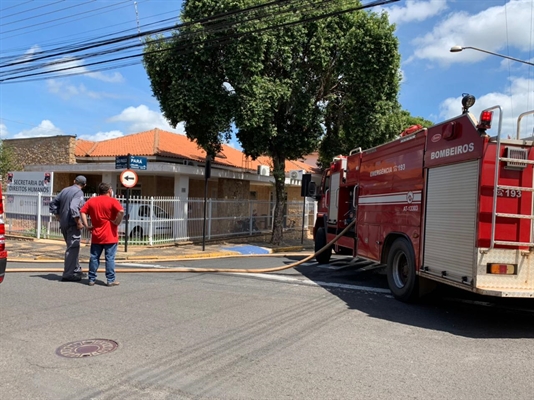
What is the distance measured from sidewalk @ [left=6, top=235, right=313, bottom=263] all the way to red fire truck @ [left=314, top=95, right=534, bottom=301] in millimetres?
6706

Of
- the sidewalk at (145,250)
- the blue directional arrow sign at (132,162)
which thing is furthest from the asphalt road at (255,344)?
the blue directional arrow sign at (132,162)

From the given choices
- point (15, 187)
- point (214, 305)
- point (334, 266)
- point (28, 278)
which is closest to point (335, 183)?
point (334, 266)

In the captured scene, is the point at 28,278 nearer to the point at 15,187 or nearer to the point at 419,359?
the point at 419,359

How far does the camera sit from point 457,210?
19.4ft

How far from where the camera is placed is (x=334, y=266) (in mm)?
11641

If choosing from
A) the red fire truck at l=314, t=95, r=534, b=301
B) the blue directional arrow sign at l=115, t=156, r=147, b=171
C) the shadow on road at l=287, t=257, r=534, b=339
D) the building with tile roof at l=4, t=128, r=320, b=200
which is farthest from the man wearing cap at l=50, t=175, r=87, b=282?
the building with tile roof at l=4, t=128, r=320, b=200

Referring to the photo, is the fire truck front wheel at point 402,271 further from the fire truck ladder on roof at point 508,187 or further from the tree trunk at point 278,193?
the tree trunk at point 278,193

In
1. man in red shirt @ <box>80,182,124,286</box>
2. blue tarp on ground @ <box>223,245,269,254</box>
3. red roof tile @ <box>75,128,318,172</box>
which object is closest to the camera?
man in red shirt @ <box>80,182,124,286</box>

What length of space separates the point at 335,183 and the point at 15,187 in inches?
586

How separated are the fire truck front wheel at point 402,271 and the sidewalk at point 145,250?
22.8 ft

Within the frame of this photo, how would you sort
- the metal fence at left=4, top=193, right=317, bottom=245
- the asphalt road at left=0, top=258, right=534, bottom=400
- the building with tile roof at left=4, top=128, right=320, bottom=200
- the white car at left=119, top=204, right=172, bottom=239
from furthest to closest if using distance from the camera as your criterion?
1. the building with tile roof at left=4, top=128, right=320, bottom=200
2. the metal fence at left=4, top=193, right=317, bottom=245
3. the white car at left=119, top=204, right=172, bottom=239
4. the asphalt road at left=0, top=258, right=534, bottom=400

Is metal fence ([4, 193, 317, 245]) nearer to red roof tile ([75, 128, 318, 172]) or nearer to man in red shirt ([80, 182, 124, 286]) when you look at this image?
red roof tile ([75, 128, 318, 172])

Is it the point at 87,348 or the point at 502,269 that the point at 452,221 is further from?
the point at 87,348

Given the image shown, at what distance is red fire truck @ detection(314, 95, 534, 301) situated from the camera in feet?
17.9
